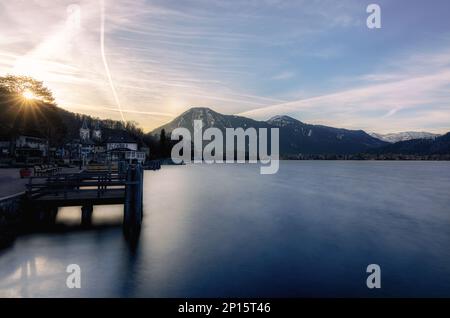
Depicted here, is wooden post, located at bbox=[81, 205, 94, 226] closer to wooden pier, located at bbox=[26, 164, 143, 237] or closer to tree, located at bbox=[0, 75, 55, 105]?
wooden pier, located at bbox=[26, 164, 143, 237]

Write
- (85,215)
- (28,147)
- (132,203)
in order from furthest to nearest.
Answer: (28,147) < (85,215) < (132,203)

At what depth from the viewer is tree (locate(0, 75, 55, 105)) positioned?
71863 millimetres

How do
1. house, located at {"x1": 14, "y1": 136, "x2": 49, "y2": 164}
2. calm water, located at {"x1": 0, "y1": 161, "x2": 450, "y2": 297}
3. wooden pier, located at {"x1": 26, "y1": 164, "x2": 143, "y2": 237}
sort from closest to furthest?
calm water, located at {"x1": 0, "y1": 161, "x2": 450, "y2": 297}
wooden pier, located at {"x1": 26, "y1": 164, "x2": 143, "y2": 237}
house, located at {"x1": 14, "y1": 136, "x2": 49, "y2": 164}

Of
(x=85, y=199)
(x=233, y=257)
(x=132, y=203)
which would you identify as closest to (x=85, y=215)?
(x=85, y=199)

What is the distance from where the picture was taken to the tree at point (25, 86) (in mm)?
71863

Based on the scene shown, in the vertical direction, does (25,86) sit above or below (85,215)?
above

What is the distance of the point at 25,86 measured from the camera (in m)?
73.5

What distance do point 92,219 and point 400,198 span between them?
48.9 meters

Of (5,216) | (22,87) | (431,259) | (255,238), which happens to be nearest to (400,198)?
(431,259)

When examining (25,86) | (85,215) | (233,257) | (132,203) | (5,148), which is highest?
(25,86)

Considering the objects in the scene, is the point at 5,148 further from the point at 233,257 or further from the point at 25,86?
the point at 233,257

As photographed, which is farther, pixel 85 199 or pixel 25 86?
pixel 25 86

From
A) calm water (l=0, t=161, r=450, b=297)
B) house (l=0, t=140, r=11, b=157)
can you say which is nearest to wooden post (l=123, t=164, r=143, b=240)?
calm water (l=0, t=161, r=450, b=297)

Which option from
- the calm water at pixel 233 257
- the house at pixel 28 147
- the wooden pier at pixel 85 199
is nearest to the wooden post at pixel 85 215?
the wooden pier at pixel 85 199
